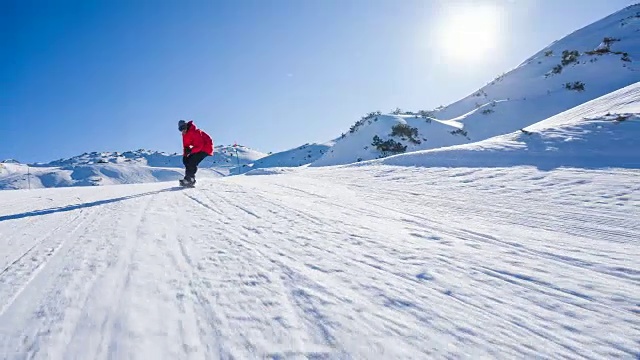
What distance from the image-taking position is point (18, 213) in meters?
5.70

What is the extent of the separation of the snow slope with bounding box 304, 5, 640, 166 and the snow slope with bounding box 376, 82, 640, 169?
16324 millimetres

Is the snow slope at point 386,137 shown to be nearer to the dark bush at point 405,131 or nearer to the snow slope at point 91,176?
the dark bush at point 405,131

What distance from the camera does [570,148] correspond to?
7.36 m

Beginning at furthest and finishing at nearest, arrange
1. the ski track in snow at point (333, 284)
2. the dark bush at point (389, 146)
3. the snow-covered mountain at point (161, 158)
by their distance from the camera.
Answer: the snow-covered mountain at point (161, 158), the dark bush at point (389, 146), the ski track in snow at point (333, 284)

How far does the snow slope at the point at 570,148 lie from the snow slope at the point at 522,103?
53.6ft

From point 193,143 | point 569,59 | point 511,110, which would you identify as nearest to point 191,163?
point 193,143

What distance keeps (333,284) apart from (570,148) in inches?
298

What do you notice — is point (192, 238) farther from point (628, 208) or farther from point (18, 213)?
point (628, 208)

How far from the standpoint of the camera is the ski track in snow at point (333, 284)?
5.12 ft

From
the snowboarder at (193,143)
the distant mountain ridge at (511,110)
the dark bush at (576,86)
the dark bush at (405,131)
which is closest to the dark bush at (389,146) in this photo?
the distant mountain ridge at (511,110)

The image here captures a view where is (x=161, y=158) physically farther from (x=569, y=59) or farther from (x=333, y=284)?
(x=333, y=284)

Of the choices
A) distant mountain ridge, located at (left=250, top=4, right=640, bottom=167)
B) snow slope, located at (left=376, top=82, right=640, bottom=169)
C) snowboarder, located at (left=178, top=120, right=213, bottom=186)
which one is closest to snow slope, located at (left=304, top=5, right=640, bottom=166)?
distant mountain ridge, located at (left=250, top=4, right=640, bottom=167)

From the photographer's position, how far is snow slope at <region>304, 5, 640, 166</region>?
2606 centimetres

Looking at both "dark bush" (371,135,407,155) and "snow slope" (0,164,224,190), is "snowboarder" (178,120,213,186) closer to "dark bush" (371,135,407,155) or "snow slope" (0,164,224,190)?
"dark bush" (371,135,407,155)
